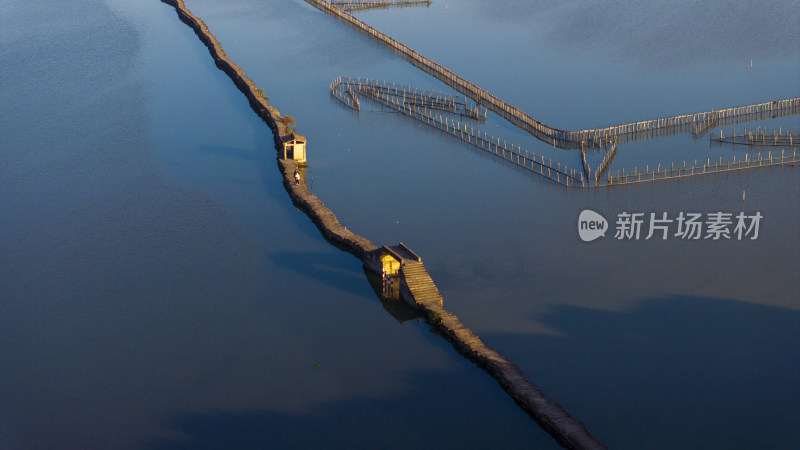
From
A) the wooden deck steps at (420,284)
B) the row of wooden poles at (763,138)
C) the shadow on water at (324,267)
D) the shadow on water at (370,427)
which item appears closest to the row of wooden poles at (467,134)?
the row of wooden poles at (763,138)

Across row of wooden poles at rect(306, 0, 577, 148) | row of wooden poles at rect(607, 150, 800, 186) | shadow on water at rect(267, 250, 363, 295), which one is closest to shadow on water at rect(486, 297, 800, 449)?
shadow on water at rect(267, 250, 363, 295)

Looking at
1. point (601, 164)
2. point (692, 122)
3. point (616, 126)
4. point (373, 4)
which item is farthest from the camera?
point (373, 4)

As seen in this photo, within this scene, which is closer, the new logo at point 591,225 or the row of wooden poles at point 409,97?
the new logo at point 591,225

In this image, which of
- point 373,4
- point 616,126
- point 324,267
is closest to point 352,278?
point 324,267

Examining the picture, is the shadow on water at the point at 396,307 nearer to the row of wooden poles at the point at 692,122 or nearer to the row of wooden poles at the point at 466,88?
the row of wooden poles at the point at 466,88

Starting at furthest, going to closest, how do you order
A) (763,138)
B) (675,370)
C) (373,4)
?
(373,4), (763,138), (675,370)

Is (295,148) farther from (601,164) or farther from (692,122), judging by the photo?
(692,122)
